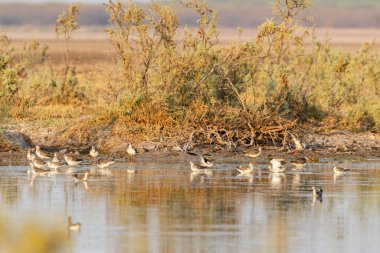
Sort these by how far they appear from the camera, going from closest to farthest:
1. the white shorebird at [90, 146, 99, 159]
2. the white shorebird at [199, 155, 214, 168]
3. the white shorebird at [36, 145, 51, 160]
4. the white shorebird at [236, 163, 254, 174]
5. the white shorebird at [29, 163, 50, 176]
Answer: the white shorebird at [29, 163, 50, 176], the white shorebird at [236, 163, 254, 174], the white shorebird at [199, 155, 214, 168], the white shorebird at [36, 145, 51, 160], the white shorebird at [90, 146, 99, 159]

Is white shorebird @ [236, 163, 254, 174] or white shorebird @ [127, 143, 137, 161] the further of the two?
white shorebird @ [127, 143, 137, 161]

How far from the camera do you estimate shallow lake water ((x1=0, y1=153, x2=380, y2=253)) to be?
12.6 metres

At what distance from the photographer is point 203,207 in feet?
50.9

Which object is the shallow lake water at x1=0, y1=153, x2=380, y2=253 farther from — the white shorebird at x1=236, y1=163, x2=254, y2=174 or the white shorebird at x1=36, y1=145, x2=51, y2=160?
the white shorebird at x1=36, y1=145, x2=51, y2=160

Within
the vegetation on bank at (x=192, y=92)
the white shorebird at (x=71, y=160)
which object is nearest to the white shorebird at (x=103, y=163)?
the white shorebird at (x=71, y=160)

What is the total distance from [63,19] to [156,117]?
23.8ft

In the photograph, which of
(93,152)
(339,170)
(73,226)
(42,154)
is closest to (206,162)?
(339,170)

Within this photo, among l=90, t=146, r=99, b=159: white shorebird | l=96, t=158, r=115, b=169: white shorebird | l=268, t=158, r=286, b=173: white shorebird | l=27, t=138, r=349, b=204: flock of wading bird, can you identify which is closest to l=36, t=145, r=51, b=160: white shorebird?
l=27, t=138, r=349, b=204: flock of wading bird

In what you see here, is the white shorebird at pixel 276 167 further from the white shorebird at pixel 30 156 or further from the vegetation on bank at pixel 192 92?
the white shorebird at pixel 30 156

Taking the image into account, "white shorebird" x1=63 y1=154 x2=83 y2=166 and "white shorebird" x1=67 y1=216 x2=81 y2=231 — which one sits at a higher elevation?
"white shorebird" x1=67 y1=216 x2=81 y2=231

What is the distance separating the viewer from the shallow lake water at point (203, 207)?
12570mm

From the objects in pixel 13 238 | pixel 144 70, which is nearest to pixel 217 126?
pixel 144 70

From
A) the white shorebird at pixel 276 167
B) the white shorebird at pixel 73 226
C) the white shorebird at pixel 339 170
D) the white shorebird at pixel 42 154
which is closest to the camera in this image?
the white shorebird at pixel 73 226

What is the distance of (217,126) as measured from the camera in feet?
78.0
